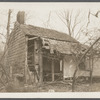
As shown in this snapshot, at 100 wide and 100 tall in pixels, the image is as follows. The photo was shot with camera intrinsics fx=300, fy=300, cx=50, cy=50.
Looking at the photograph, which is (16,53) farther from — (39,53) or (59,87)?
(59,87)

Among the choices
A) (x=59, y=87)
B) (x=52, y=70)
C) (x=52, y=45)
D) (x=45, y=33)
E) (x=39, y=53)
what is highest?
(x=45, y=33)

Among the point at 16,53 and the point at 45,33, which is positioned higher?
the point at 45,33

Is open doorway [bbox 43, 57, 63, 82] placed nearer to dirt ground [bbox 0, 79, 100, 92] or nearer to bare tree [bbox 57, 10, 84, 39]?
dirt ground [bbox 0, 79, 100, 92]

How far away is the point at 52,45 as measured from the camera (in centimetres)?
946

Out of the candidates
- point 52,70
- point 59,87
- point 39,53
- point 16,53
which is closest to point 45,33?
point 39,53

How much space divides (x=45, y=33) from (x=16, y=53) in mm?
1121

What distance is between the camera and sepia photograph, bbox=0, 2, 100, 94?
8.45 metres

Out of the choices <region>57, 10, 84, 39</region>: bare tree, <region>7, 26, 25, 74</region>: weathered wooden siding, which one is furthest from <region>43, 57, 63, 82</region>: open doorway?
<region>57, 10, 84, 39</region>: bare tree

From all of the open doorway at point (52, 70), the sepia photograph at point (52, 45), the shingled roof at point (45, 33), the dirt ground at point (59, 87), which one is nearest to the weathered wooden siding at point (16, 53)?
the sepia photograph at point (52, 45)

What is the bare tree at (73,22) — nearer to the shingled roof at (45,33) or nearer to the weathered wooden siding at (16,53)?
the shingled roof at (45,33)

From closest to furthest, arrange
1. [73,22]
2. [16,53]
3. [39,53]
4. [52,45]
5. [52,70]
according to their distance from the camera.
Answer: [73,22] → [16,53] → [52,45] → [39,53] → [52,70]

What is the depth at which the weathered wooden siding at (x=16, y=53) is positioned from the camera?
8.97m

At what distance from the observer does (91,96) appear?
832 cm

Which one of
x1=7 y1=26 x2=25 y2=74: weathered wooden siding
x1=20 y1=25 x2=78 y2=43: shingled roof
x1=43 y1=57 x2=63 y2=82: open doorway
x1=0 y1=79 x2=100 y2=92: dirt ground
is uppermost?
x1=20 y1=25 x2=78 y2=43: shingled roof
